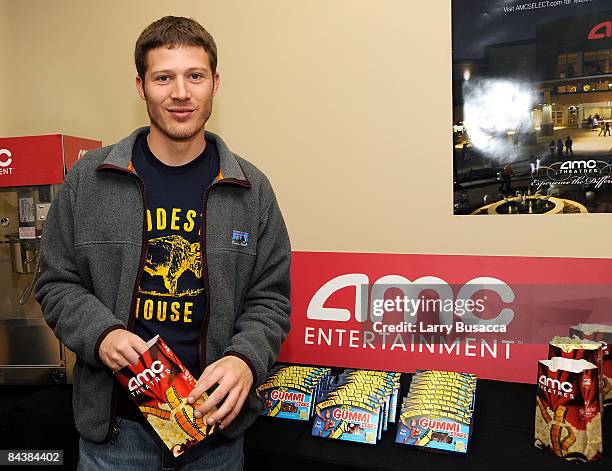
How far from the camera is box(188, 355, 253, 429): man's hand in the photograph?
1.15 metres

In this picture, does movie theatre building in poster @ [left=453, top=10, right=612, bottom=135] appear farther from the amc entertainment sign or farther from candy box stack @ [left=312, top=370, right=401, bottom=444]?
candy box stack @ [left=312, top=370, right=401, bottom=444]

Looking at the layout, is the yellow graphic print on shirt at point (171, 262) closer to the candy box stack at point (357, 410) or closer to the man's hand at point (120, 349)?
the man's hand at point (120, 349)

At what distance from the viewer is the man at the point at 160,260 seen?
1298 mm

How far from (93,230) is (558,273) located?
1528 mm

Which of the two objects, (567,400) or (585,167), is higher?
(585,167)

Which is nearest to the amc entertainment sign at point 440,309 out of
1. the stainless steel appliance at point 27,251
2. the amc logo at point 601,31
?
the amc logo at point 601,31

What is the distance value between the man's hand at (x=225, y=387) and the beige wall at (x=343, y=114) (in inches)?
42.2

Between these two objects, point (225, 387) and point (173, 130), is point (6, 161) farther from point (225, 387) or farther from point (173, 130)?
point (225, 387)

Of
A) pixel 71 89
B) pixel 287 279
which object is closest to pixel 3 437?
pixel 287 279

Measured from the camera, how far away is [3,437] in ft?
6.70

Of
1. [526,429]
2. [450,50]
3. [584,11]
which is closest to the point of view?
[526,429]

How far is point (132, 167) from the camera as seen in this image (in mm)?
1350

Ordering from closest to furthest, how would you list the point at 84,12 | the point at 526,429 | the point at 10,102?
the point at 526,429 → the point at 84,12 → the point at 10,102

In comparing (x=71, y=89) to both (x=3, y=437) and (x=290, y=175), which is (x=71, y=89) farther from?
(x=3, y=437)
